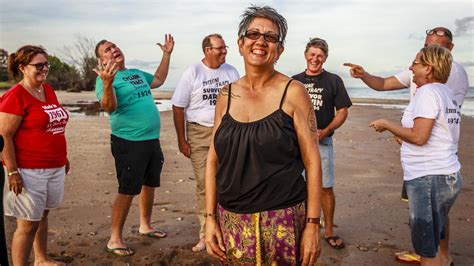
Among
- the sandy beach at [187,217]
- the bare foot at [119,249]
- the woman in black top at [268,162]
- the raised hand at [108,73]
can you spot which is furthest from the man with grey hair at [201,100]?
the woman in black top at [268,162]

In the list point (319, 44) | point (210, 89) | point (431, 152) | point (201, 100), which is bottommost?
point (431, 152)

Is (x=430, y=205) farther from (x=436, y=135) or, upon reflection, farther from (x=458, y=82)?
(x=458, y=82)

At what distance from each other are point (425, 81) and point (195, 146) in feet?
8.48

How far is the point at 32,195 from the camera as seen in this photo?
4.07 m

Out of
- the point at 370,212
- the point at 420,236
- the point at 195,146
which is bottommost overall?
the point at 370,212

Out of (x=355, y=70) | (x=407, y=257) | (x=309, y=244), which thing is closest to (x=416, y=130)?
(x=309, y=244)

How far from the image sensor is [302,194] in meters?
2.71

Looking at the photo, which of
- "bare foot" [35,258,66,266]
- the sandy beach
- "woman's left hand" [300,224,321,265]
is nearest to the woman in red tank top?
"bare foot" [35,258,66,266]

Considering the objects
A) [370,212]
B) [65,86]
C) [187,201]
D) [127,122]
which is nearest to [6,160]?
[127,122]

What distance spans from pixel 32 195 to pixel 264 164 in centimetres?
244

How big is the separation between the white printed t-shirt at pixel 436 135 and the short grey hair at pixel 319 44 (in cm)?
179

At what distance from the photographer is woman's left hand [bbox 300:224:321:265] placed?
8.70ft

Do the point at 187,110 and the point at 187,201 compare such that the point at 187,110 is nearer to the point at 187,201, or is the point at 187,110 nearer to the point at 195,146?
the point at 195,146

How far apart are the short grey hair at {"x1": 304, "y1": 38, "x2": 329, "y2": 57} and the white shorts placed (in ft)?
10.0
